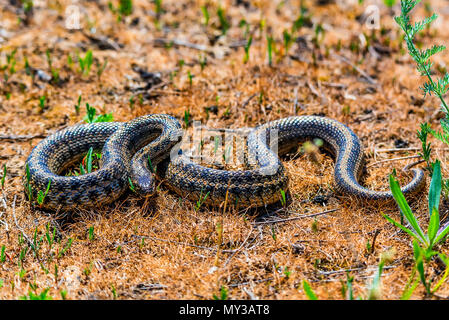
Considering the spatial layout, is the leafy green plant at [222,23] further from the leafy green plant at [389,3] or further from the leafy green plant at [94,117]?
the leafy green plant at [389,3]

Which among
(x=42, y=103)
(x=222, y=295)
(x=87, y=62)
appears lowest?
(x=222, y=295)

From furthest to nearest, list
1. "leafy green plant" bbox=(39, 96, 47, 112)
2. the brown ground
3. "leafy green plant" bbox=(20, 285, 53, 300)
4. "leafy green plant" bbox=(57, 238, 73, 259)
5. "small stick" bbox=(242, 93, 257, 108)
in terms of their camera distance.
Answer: "small stick" bbox=(242, 93, 257, 108)
"leafy green plant" bbox=(39, 96, 47, 112)
"leafy green plant" bbox=(57, 238, 73, 259)
the brown ground
"leafy green plant" bbox=(20, 285, 53, 300)

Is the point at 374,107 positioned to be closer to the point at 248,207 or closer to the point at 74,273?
the point at 248,207

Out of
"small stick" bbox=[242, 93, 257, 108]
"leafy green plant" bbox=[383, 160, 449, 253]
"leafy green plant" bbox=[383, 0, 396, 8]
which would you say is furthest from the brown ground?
"leafy green plant" bbox=[383, 160, 449, 253]

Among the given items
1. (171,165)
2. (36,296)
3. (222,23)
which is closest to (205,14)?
(222,23)

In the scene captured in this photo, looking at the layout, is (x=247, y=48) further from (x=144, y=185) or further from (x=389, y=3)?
(x=389, y=3)

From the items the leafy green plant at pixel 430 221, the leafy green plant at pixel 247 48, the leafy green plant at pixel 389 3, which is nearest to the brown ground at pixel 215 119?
the leafy green plant at pixel 247 48

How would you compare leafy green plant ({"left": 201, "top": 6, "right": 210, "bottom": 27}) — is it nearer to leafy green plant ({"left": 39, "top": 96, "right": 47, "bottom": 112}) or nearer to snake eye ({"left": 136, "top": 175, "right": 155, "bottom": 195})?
leafy green plant ({"left": 39, "top": 96, "right": 47, "bottom": 112})
